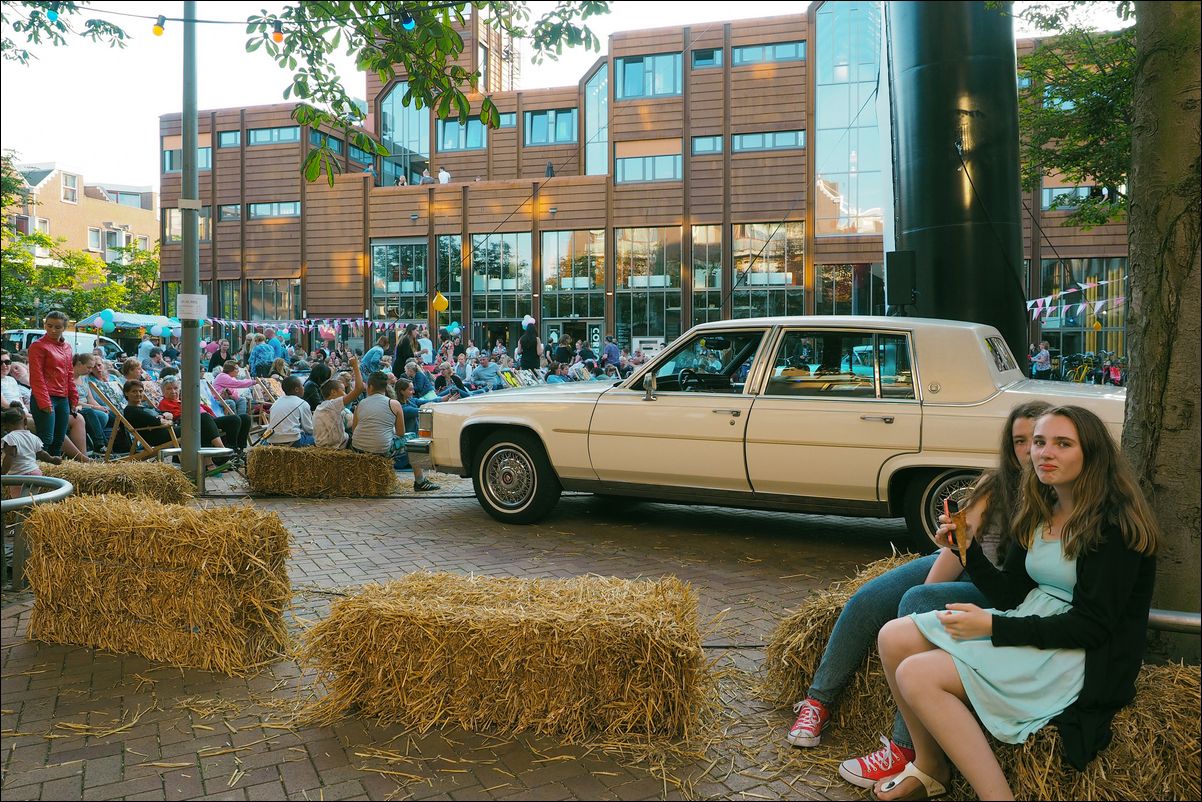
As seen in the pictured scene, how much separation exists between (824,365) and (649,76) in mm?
35235

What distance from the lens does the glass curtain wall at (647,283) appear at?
128 feet

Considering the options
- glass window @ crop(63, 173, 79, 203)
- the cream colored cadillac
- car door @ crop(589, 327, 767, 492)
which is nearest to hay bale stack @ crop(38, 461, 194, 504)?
the cream colored cadillac

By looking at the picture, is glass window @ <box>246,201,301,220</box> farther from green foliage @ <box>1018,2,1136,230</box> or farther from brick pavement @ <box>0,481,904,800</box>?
brick pavement @ <box>0,481,904,800</box>

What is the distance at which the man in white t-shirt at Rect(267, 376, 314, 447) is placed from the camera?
10.8 metres

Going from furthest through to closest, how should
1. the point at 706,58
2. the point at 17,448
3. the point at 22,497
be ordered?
1. the point at 706,58
2. the point at 17,448
3. the point at 22,497

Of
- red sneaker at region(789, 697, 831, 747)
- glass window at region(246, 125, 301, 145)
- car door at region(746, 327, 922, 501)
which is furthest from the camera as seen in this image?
glass window at region(246, 125, 301, 145)

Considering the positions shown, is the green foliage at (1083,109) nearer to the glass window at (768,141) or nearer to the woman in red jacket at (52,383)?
the woman in red jacket at (52,383)

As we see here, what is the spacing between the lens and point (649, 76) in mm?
39219

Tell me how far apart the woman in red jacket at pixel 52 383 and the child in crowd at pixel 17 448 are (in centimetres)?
340

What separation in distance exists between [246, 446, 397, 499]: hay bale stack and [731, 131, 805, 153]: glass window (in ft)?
102

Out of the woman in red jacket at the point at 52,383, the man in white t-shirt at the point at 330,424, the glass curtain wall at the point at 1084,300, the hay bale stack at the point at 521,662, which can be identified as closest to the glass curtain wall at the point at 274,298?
the glass curtain wall at the point at 1084,300

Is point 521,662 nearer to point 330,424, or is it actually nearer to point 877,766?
point 877,766

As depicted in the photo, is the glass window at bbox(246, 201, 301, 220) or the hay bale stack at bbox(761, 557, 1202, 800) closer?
the hay bale stack at bbox(761, 557, 1202, 800)

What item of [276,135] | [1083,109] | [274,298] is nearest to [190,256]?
[1083,109]
